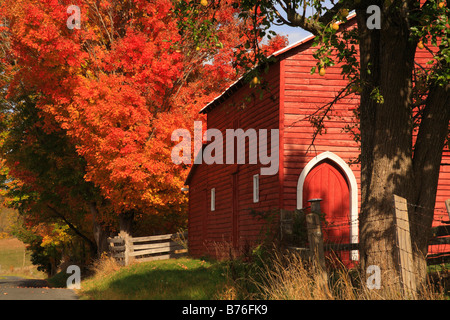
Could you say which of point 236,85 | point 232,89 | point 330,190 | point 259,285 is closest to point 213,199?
point 232,89

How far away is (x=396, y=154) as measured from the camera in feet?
29.5

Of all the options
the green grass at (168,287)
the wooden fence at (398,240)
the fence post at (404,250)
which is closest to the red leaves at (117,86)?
the green grass at (168,287)

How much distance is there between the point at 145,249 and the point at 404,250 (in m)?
20.6

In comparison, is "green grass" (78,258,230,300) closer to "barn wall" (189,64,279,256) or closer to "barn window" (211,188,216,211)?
"barn wall" (189,64,279,256)

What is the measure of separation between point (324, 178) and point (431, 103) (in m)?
8.61

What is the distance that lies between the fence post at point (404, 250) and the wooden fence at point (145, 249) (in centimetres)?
1942

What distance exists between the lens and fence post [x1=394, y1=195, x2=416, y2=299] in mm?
7617

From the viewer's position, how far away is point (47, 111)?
84.1 ft

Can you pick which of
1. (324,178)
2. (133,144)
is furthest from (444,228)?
(133,144)

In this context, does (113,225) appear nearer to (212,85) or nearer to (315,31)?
(212,85)

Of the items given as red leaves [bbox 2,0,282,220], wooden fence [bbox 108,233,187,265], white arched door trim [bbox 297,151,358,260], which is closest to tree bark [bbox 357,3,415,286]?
white arched door trim [bbox 297,151,358,260]

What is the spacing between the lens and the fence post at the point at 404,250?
7617mm

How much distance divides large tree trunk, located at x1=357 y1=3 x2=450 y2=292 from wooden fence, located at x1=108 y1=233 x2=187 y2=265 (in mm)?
18319

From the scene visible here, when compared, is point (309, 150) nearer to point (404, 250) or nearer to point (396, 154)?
point (396, 154)
